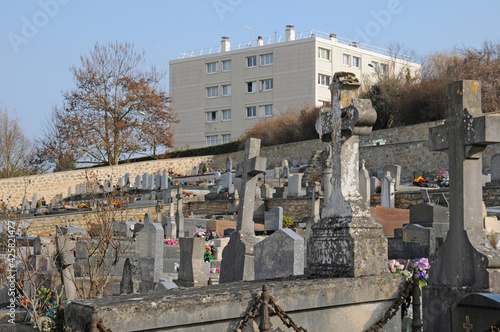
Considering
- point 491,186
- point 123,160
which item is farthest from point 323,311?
point 123,160

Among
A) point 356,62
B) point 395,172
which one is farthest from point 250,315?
point 356,62

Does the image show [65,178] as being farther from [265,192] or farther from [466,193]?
[466,193]

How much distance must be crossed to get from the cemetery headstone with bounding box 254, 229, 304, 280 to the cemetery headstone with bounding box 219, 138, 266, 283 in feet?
0.45

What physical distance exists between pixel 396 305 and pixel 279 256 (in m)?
3.89

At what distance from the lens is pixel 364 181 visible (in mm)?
24031

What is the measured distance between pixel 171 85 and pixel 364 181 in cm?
3923

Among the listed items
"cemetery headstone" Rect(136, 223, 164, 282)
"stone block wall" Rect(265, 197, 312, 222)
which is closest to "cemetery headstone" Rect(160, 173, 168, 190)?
"stone block wall" Rect(265, 197, 312, 222)

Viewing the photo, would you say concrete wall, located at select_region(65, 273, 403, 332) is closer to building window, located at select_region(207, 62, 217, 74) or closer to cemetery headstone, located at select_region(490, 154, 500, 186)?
cemetery headstone, located at select_region(490, 154, 500, 186)

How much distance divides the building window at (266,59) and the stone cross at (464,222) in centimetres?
4934

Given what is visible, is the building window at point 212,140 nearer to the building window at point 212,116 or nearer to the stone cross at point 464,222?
the building window at point 212,116

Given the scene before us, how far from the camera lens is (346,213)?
5430 mm

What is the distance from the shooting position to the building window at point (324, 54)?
53094 mm

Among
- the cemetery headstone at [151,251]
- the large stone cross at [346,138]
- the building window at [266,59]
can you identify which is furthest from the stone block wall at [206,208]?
the building window at [266,59]

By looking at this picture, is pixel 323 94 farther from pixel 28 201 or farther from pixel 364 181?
pixel 364 181
